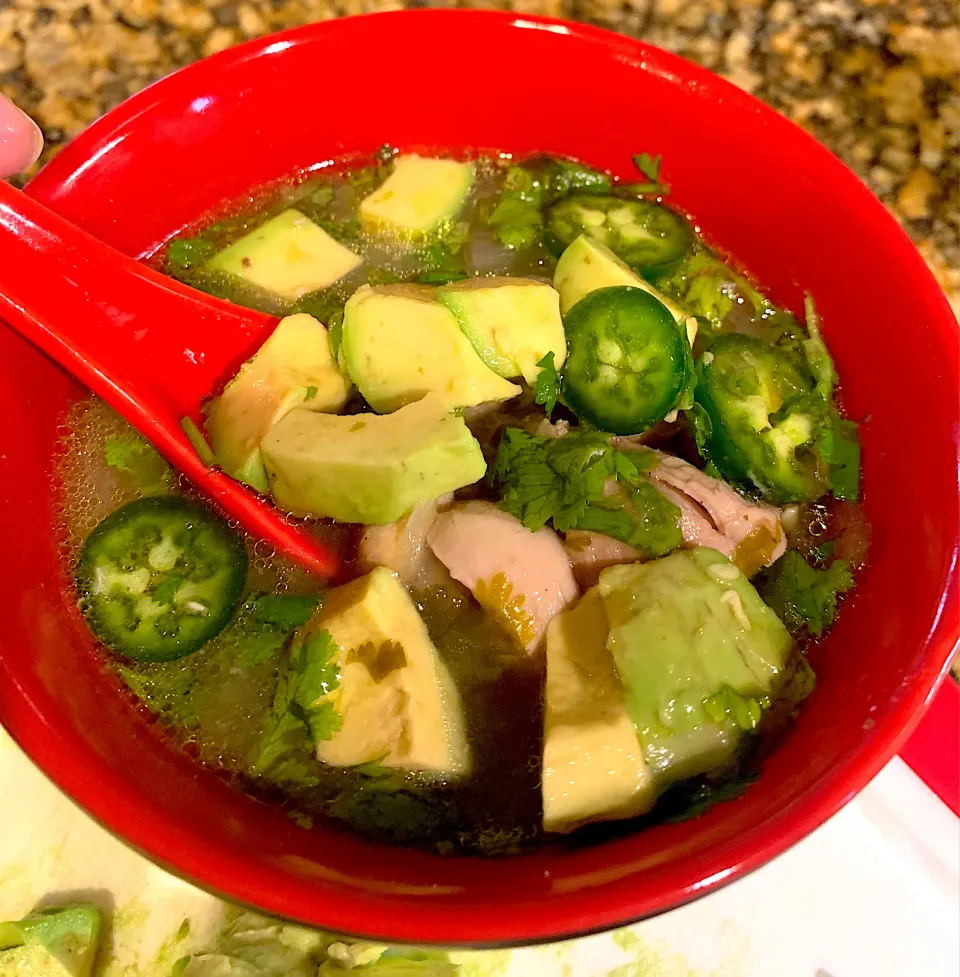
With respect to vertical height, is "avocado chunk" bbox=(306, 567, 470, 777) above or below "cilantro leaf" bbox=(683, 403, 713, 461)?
below

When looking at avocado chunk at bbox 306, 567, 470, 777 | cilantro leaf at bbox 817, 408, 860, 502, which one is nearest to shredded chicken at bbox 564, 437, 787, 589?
cilantro leaf at bbox 817, 408, 860, 502

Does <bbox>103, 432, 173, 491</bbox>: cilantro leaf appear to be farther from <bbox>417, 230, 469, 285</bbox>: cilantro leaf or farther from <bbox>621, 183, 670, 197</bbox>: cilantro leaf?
<bbox>621, 183, 670, 197</bbox>: cilantro leaf

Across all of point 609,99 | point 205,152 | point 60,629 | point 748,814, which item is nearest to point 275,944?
point 60,629

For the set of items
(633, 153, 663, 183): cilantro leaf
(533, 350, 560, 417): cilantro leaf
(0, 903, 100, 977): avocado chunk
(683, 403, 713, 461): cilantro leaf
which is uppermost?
(633, 153, 663, 183): cilantro leaf

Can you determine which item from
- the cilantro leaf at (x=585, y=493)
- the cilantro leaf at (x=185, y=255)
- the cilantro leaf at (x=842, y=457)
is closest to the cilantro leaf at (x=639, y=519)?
the cilantro leaf at (x=585, y=493)

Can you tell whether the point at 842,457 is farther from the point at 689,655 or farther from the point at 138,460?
the point at 138,460

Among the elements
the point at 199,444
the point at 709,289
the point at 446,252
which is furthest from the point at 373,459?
the point at 709,289
